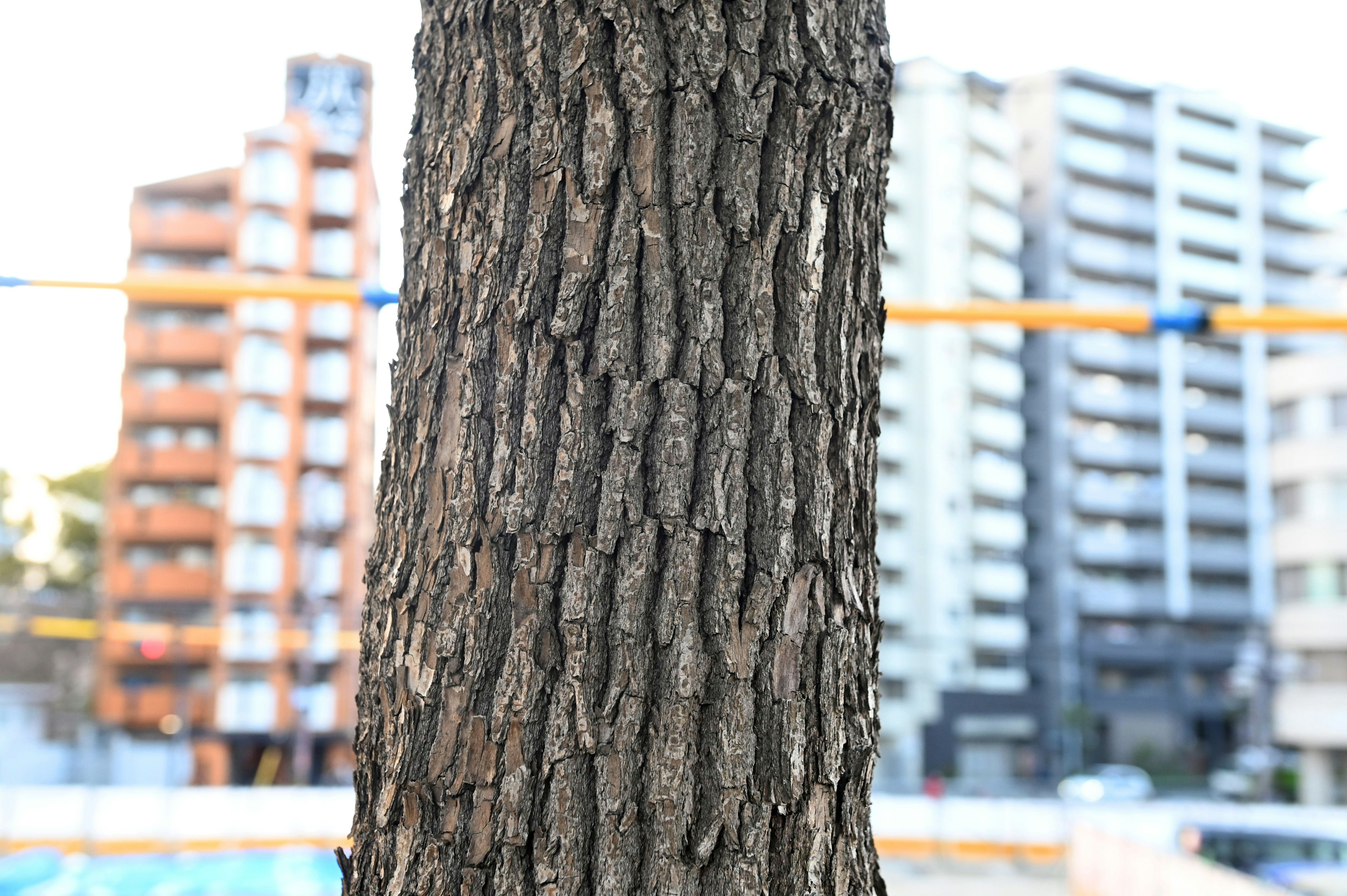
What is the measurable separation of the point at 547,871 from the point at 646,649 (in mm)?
188

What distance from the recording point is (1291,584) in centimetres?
2319

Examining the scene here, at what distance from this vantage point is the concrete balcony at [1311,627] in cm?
2198

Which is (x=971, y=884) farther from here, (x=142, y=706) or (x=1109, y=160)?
(x=1109, y=160)

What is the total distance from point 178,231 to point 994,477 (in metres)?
20.0

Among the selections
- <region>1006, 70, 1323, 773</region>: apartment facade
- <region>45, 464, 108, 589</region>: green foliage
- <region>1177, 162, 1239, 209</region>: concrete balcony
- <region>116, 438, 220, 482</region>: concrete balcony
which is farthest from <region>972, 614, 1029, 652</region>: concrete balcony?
<region>45, 464, 108, 589</region>: green foliage

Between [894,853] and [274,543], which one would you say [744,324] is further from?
[274,543]

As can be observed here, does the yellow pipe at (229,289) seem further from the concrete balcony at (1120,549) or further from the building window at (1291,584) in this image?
the concrete balcony at (1120,549)

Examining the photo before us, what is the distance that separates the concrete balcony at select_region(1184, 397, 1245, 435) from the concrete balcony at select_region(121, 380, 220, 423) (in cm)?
2620

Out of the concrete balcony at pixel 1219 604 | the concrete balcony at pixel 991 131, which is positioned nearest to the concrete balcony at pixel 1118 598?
the concrete balcony at pixel 1219 604

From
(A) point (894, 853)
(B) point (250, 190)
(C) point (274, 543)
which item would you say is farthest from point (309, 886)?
(B) point (250, 190)

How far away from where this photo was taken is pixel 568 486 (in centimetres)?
98

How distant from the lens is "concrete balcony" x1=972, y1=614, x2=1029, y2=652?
29.5 m

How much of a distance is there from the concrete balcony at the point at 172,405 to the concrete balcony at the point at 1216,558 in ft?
85.4

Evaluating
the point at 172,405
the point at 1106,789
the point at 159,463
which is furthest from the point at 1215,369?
the point at 159,463
